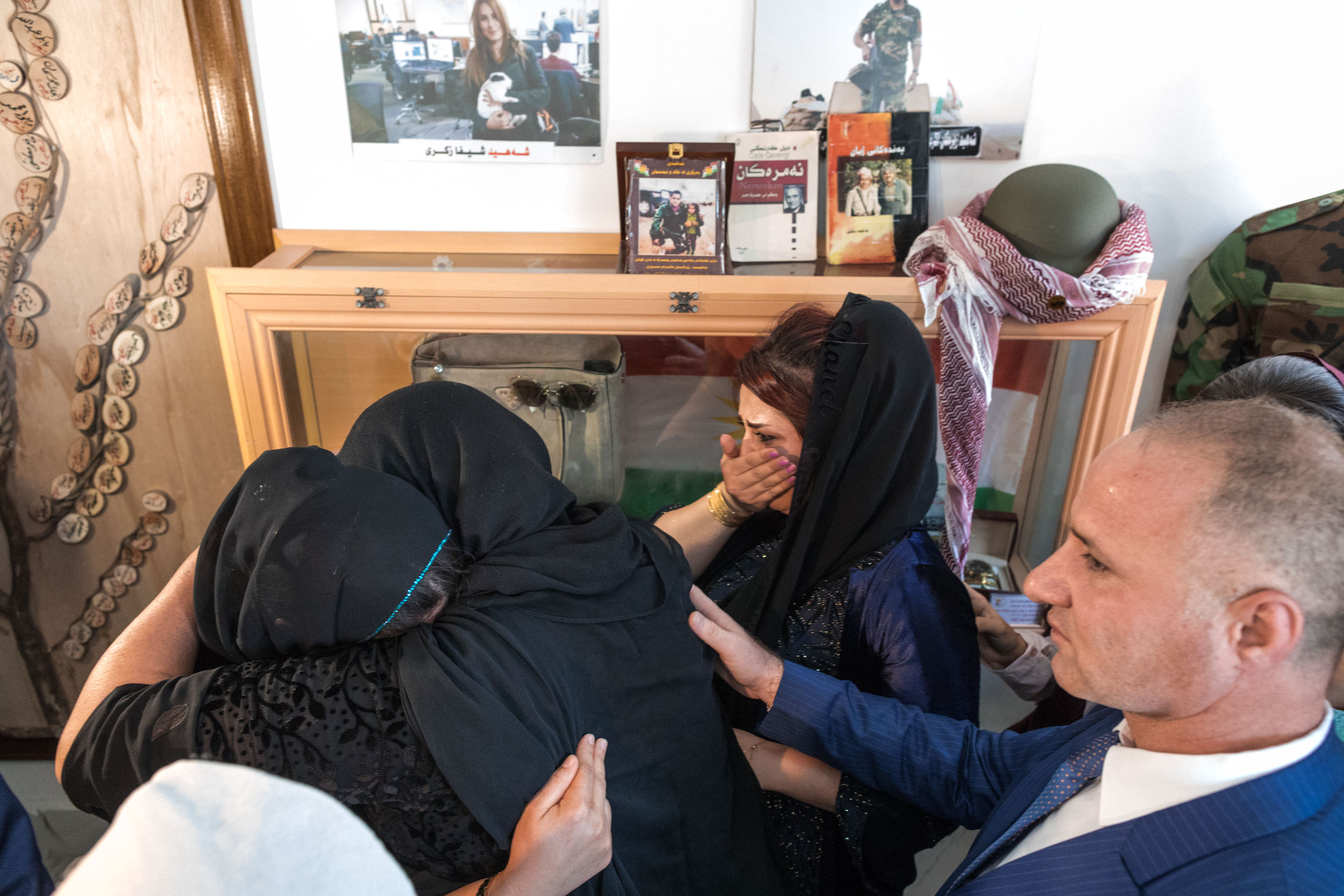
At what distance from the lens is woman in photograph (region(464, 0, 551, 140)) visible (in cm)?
180

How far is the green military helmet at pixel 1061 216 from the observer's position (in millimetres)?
1616

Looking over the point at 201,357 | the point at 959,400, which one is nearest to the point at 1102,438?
the point at 959,400

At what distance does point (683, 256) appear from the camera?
5.69 feet

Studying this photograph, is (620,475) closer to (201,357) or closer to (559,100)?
(559,100)

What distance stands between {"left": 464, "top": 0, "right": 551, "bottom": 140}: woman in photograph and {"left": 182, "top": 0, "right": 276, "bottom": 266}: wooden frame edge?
505mm

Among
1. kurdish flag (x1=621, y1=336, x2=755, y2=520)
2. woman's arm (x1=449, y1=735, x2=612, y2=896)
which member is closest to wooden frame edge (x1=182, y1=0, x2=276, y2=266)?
kurdish flag (x1=621, y1=336, x2=755, y2=520)

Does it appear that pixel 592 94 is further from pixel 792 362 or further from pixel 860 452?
pixel 860 452

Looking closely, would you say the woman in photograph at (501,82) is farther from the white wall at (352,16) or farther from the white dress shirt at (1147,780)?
the white dress shirt at (1147,780)

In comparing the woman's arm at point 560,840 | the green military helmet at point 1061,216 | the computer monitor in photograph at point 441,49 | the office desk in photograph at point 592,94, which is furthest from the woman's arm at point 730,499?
the computer monitor in photograph at point 441,49

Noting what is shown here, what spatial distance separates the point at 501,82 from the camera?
186 cm

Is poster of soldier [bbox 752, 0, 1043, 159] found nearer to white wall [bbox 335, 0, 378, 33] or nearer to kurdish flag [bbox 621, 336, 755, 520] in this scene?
kurdish flag [bbox 621, 336, 755, 520]

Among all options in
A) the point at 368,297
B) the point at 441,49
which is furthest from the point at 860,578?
the point at 441,49

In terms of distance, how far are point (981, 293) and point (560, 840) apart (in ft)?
4.22

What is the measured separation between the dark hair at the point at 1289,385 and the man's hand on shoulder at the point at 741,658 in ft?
2.68
